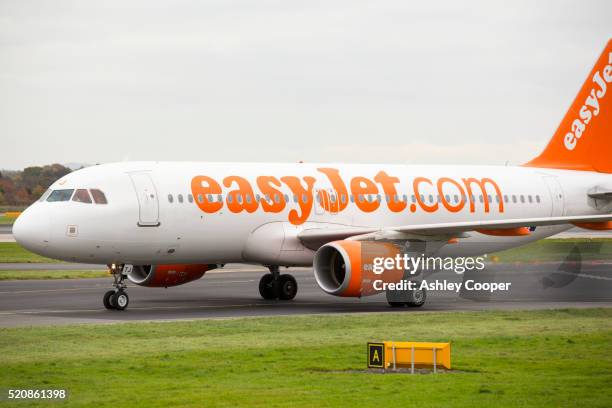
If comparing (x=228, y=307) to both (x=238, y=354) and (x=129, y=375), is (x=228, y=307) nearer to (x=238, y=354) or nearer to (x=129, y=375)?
(x=238, y=354)

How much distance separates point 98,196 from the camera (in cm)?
3050

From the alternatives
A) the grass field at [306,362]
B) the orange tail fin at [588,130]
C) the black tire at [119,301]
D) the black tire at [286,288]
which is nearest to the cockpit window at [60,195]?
the black tire at [119,301]

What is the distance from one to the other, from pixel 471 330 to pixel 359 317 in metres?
3.95

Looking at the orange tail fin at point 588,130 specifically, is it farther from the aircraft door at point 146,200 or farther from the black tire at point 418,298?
the aircraft door at point 146,200

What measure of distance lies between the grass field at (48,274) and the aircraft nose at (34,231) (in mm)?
14437

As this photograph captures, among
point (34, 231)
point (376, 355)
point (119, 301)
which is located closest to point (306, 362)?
point (376, 355)

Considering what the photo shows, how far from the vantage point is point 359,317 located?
28.4m

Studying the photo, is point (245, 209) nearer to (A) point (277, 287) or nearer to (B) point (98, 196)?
(A) point (277, 287)

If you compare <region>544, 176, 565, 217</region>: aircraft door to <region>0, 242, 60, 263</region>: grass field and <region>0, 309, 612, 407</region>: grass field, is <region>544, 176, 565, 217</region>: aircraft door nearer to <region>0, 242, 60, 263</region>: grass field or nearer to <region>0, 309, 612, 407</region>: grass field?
<region>0, 309, 612, 407</region>: grass field

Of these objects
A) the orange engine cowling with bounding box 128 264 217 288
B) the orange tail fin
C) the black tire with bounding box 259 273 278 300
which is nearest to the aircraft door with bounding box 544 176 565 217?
the orange tail fin

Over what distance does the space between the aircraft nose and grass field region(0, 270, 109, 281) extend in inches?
568

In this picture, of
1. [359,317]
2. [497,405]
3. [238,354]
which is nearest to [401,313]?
[359,317]

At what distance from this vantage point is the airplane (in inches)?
1195

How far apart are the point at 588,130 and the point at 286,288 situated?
14979 mm
